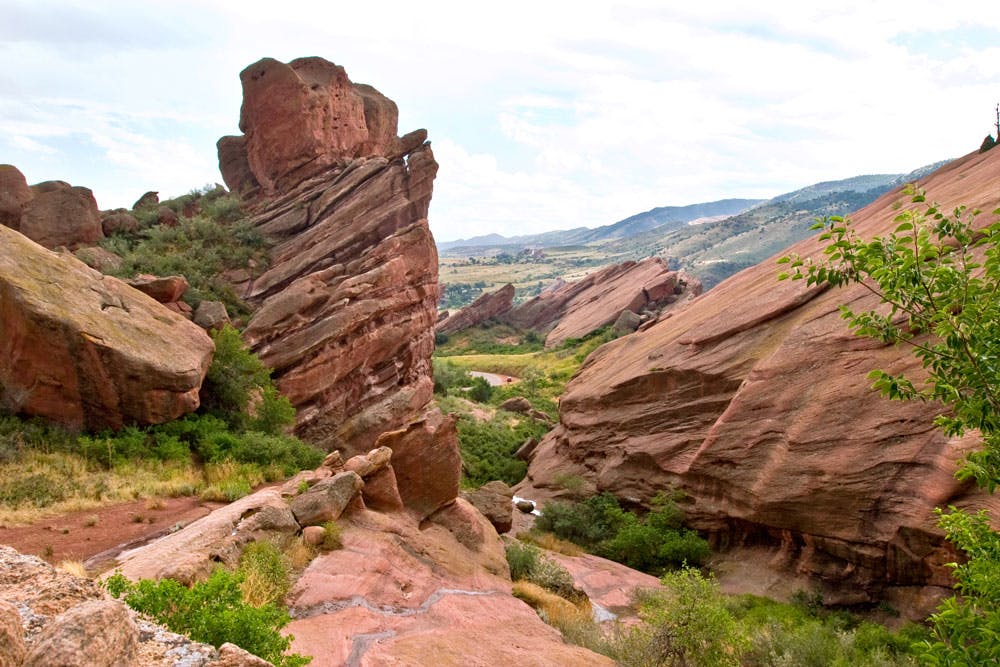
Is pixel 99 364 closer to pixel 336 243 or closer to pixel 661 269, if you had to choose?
pixel 336 243

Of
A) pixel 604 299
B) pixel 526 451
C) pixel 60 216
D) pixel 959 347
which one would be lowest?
pixel 526 451

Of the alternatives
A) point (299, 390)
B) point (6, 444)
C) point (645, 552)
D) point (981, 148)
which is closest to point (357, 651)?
point (6, 444)

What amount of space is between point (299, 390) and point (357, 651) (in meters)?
19.5

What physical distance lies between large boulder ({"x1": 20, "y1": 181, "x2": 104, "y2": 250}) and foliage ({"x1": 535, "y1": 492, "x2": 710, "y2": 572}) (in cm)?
2602

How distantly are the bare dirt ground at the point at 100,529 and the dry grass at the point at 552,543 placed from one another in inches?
413

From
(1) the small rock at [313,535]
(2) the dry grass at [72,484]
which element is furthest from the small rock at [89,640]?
(2) the dry grass at [72,484]

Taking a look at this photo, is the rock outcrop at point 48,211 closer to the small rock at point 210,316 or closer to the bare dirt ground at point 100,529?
the small rock at point 210,316

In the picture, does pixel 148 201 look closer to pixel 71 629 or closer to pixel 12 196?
pixel 12 196

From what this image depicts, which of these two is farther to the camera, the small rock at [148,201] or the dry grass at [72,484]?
the small rock at [148,201]

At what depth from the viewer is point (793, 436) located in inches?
686

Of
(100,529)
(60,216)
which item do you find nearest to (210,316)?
(60,216)

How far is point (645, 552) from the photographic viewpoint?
66.9 feet

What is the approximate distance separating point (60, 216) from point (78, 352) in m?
16.1

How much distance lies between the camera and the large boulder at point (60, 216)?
88.6 ft
